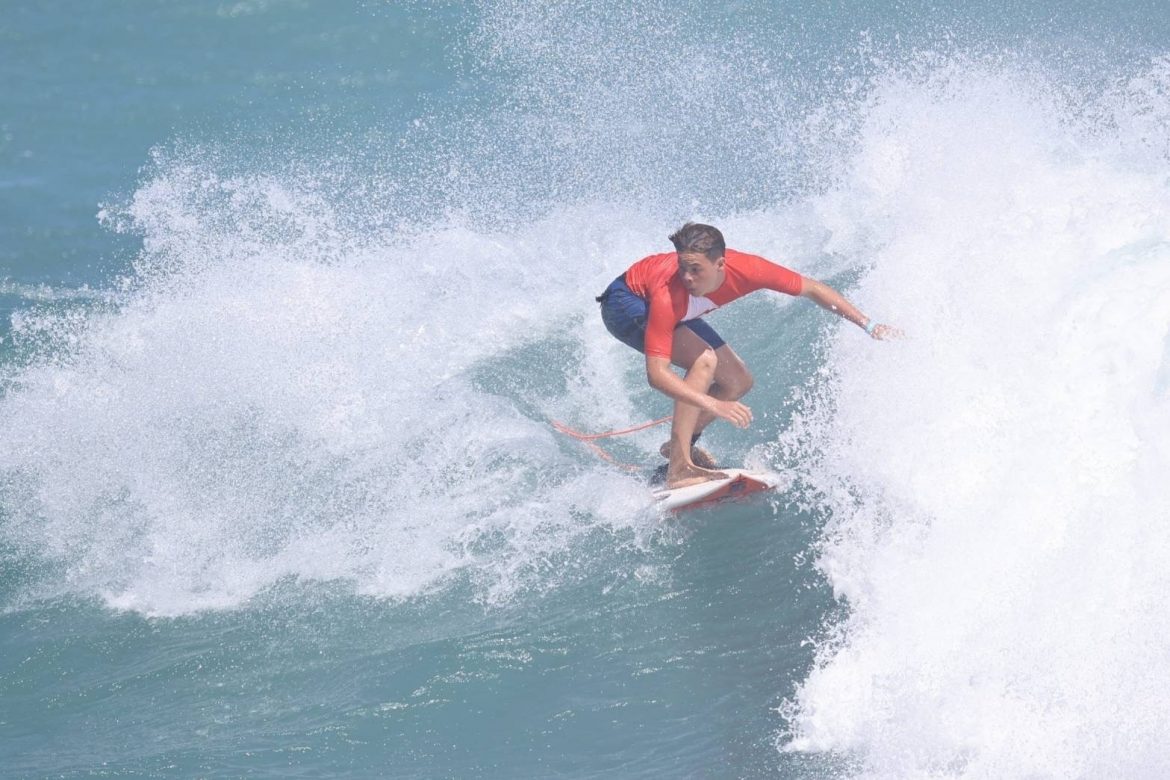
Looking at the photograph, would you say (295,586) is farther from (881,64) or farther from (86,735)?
(881,64)

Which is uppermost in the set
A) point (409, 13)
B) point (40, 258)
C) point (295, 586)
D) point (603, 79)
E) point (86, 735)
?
point (409, 13)

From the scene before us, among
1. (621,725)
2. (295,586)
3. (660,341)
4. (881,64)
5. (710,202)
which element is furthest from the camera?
(881,64)

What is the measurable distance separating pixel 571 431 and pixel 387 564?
164cm

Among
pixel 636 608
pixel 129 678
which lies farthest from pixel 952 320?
pixel 129 678

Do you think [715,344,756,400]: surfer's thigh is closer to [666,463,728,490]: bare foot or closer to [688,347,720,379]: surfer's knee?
[688,347,720,379]: surfer's knee

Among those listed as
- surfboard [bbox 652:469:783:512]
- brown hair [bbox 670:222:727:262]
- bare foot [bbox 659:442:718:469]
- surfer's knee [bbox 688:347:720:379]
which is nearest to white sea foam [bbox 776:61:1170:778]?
surfboard [bbox 652:469:783:512]

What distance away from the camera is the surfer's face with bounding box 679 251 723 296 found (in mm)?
6070

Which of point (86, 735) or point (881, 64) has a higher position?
point (881, 64)

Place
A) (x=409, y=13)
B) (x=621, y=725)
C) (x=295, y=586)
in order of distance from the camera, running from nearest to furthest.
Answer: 1. (x=621, y=725)
2. (x=295, y=586)
3. (x=409, y=13)

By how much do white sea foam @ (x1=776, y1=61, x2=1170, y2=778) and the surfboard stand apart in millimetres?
361

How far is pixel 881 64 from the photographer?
38.1 ft

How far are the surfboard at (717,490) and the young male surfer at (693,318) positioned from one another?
62 millimetres

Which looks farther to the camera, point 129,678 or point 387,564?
point 387,564

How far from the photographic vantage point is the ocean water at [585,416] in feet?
18.9
